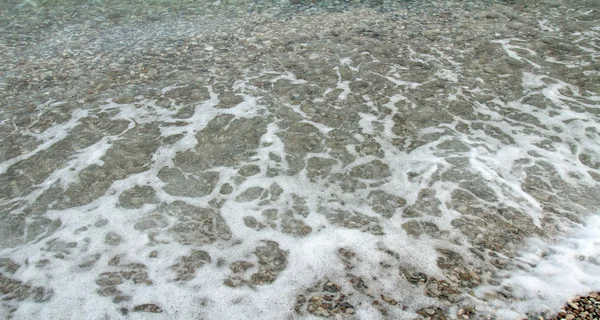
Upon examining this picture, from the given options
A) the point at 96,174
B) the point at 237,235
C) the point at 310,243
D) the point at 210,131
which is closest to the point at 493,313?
the point at 310,243

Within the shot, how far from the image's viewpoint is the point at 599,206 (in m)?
4.34

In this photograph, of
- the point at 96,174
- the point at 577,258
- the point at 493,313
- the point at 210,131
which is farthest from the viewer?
the point at 210,131

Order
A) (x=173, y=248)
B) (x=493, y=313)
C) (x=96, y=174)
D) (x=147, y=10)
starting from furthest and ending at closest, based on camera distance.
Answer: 1. (x=147, y=10)
2. (x=96, y=174)
3. (x=173, y=248)
4. (x=493, y=313)

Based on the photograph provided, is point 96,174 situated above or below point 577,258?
below

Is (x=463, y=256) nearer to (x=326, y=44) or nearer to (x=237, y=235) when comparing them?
(x=237, y=235)

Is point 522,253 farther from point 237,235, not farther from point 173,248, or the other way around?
point 173,248

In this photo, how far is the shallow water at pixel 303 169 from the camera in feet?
11.9

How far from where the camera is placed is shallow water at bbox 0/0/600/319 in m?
3.63

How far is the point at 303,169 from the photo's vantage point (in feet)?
16.6

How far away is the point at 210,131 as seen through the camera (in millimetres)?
5809

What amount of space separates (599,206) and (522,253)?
1167 mm

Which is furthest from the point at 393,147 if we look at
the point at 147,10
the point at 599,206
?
the point at 147,10

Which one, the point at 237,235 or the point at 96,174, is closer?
the point at 237,235

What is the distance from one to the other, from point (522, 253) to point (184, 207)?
3242mm
